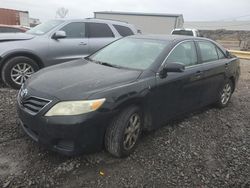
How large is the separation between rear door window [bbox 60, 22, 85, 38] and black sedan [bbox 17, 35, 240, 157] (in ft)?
7.89

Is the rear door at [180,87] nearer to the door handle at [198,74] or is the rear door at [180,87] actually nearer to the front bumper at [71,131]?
the door handle at [198,74]

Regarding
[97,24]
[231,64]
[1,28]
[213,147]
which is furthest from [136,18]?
[213,147]

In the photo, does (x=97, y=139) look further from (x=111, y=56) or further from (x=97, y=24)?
(x=97, y=24)

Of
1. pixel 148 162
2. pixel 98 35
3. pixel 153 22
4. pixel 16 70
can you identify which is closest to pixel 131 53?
pixel 148 162

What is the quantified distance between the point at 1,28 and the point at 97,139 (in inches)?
423

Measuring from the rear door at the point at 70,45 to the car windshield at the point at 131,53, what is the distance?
6.57 ft

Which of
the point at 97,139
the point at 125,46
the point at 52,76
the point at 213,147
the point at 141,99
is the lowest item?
the point at 213,147

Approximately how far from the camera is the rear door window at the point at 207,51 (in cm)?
505

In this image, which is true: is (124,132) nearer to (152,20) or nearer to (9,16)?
(9,16)

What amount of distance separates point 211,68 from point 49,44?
3601 mm

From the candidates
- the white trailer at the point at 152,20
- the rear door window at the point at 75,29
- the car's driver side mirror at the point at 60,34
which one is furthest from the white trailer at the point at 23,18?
the car's driver side mirror at the point at 60,34

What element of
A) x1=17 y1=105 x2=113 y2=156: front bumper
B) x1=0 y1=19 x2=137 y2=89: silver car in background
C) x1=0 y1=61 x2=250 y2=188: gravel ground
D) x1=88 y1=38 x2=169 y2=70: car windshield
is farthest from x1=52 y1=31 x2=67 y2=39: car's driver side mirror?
x1=17 y1=105 x2=113 y2=156: front bumper

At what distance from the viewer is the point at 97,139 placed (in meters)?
3.20

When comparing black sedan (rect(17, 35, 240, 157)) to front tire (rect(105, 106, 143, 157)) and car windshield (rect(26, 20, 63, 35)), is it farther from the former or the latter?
car windshield (rect(26, 20, 63, 35))
